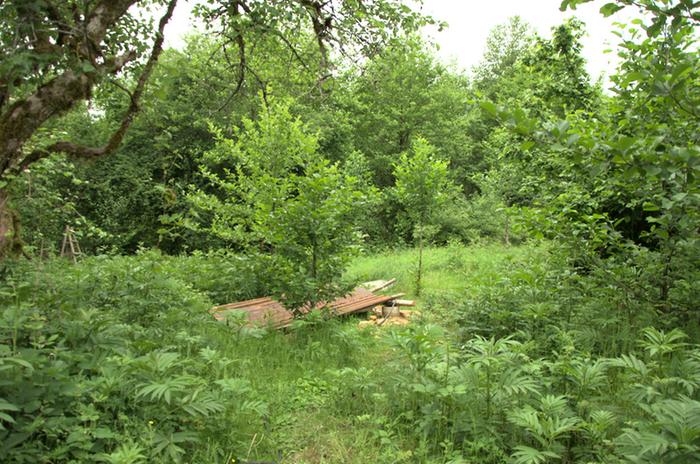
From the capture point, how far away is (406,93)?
80.4 feet

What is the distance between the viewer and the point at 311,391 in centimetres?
398

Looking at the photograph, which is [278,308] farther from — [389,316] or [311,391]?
[311,391]

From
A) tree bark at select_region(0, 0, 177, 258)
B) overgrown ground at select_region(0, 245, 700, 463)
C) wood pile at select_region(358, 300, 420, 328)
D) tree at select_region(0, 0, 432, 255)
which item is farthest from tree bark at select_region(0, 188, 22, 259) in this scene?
wood pile at select_region(358, 300, 420, 328)

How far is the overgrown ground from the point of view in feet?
8.15

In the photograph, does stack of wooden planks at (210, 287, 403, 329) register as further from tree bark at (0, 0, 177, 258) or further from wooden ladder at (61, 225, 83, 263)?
tree bark at (0, 0, 177, 258)

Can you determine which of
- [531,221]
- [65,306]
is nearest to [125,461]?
→ [65,306]

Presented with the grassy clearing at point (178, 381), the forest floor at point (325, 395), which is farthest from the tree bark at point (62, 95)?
the forest floor at point (325, 395)

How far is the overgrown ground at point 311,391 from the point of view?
97.8 inches

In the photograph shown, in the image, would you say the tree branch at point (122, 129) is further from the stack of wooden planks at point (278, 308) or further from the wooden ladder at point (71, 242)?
the stack of wooden planks at point (278, 308)

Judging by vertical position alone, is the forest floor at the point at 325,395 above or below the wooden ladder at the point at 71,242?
below

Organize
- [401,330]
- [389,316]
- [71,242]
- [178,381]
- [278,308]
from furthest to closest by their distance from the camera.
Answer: [389,316], [278,308], [71,242], [401,330], [178,381]

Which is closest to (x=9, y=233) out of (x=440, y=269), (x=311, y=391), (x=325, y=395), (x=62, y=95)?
(x=62, y=95)

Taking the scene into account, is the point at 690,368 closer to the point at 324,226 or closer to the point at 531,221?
the point at 531,221

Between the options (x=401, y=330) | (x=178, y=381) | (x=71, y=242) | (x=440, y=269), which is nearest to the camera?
(x=178, y=381)
